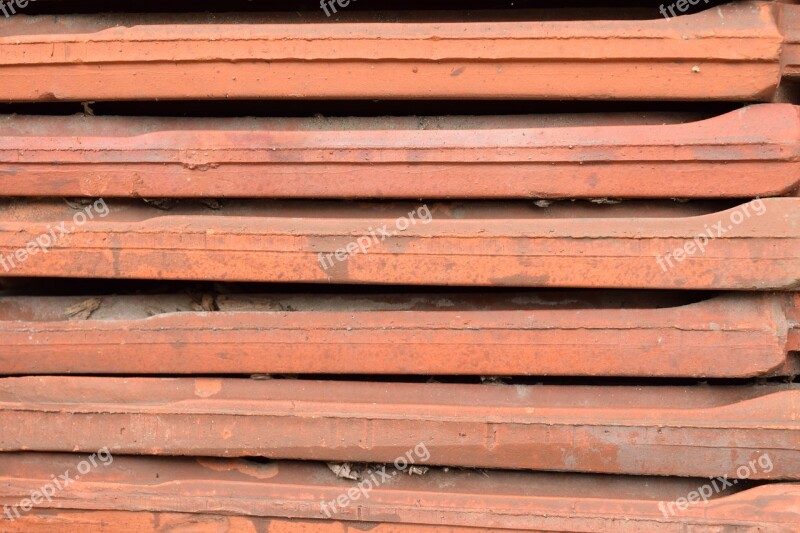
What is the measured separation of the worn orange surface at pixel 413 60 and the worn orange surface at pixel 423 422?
3.42 ft

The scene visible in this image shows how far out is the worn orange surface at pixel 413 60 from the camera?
8.11 feet

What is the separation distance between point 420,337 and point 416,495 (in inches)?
22.3

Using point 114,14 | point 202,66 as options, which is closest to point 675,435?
point 202,66

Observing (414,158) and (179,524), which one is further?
(179,524)

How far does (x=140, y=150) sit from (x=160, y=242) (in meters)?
0.34

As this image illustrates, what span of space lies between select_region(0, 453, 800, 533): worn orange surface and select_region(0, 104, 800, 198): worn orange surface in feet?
3.33

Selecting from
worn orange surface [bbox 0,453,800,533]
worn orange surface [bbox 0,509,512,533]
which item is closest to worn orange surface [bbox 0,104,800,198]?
worn orange surface [bbox 0,453,800,533]

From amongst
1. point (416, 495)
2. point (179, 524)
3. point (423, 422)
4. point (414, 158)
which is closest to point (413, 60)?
point (414, 158)

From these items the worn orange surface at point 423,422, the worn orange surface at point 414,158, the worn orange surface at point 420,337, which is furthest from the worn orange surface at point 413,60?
the worn orange surface at point 423,422

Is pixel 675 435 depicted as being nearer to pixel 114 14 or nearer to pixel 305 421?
pixel 305 421

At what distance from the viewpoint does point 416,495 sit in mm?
2627

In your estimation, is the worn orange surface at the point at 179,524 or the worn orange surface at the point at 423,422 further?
the worn orange surface at the point at 179,524

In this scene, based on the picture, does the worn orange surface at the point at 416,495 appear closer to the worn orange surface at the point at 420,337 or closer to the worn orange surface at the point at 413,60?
the worn orange surface at the point at 420,337

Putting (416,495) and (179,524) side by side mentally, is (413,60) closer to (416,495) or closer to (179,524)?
(416,495)
